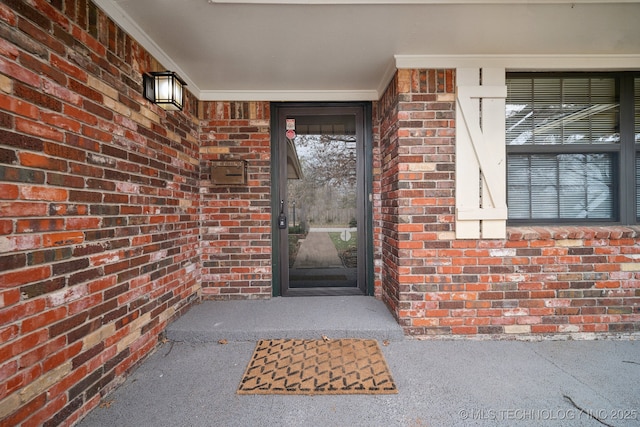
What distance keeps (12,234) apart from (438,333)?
112 inches

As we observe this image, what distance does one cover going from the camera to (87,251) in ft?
5.24

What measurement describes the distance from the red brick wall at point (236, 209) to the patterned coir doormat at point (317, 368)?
926 millimetres

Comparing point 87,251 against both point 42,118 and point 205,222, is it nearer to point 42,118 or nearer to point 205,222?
point 42,118

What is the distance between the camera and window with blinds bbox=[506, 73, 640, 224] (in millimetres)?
2521

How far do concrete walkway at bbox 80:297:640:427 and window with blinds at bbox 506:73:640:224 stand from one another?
46.5 inches

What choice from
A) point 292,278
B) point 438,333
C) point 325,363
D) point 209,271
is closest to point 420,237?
point 438,333

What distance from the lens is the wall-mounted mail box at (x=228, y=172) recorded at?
9.53ft

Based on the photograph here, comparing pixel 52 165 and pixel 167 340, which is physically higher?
pixel 52 165

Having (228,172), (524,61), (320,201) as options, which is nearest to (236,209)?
(228,172)

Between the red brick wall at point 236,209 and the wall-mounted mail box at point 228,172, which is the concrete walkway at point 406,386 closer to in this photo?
the red brick wall at point 236,209

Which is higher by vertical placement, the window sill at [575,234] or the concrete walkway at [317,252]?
the window sill at [575,234]

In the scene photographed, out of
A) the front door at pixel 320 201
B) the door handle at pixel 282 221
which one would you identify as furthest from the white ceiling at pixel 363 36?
the door handle at pixel 282 221

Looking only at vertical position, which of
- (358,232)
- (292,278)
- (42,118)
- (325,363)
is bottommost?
(325,363)

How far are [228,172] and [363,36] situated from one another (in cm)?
182
